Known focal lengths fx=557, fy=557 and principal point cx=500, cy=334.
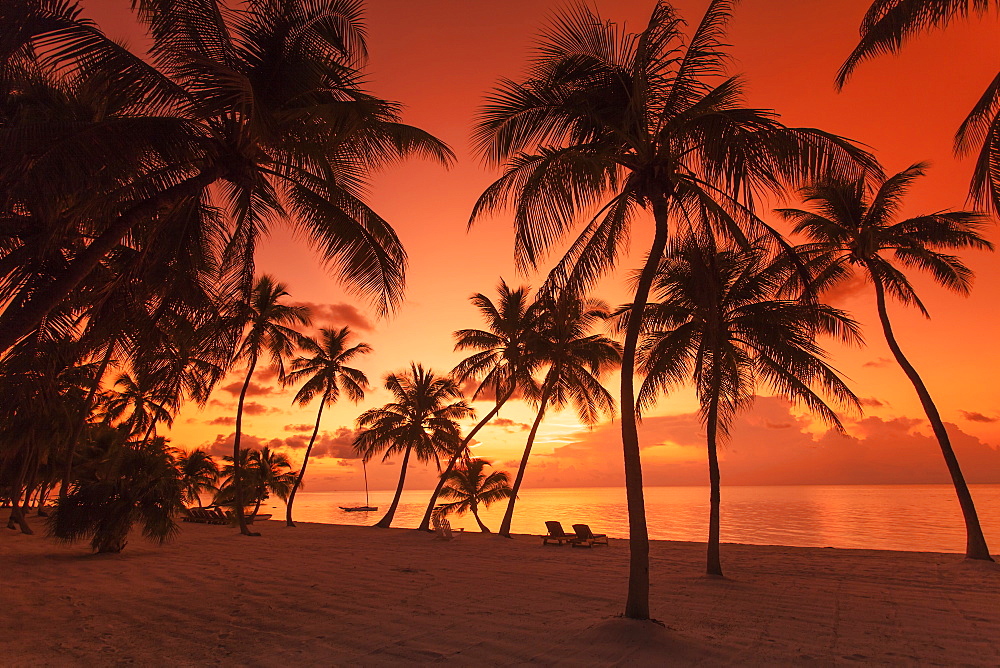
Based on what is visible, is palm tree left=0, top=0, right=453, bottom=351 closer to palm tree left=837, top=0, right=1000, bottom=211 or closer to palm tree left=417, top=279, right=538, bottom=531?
palm tree left=837, top=0, right=1000, bottom=211

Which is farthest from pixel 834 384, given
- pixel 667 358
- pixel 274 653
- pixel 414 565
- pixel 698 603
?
pixel 274 653

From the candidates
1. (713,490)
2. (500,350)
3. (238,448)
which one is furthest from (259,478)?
(713,490)

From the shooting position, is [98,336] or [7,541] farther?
[7,541]

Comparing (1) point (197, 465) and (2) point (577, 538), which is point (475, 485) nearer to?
(2) point (577, 538)

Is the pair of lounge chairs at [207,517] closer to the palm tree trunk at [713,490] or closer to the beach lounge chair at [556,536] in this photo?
the beach lounge chair at [556,536]

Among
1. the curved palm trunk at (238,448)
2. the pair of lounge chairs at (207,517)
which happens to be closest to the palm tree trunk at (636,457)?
→ the curved palm trunk at (238,448)

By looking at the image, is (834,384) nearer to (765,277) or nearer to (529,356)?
(765,277)

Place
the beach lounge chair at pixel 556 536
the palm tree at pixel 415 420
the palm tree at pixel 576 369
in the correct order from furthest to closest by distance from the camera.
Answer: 1. the palm tree at pixel 415 420
2. the palm tree at pixel 576 369
3. the beach lounge chair at pixel 556 536

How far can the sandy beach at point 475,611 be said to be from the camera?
5492 mm

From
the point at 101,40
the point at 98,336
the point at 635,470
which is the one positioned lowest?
the point at 635,470

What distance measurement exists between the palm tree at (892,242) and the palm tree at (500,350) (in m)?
9.93

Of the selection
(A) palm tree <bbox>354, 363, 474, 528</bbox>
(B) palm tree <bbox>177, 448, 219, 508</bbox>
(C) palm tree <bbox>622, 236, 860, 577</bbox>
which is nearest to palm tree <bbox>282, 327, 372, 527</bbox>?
(A) palm tree <bbox>354, 363, 474, 528</bbox>

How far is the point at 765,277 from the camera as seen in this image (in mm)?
11797

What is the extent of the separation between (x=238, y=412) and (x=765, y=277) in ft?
62.3
